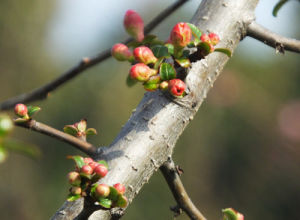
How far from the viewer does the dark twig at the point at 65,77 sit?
92 cm

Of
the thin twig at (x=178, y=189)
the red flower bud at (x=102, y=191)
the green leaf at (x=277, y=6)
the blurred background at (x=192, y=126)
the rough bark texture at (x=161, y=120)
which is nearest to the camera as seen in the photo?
the red flower bud at (x=102, y=191)

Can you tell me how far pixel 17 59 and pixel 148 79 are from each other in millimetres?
→ 8105

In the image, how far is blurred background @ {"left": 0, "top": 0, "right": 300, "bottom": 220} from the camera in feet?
17.3

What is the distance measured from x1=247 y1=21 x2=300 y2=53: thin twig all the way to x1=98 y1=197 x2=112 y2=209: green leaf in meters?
0.41

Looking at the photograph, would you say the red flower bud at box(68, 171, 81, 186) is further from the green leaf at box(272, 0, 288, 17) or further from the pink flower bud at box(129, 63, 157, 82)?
the green leaf at box(272, 0, 288, 17)

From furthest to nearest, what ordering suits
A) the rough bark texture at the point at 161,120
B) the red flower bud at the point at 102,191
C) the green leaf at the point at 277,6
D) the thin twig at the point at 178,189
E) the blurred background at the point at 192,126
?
the blurred background at the point at 192,126 < the green leaf at the point at 277,6 < the thin twig at the point at 178,189 < the rough bark texture at the point at 161,120 < the red flower bud at the point at 102,191

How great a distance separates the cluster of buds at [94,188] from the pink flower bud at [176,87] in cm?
16

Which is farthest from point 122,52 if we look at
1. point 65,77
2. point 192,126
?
point 192,126

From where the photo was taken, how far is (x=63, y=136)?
647mm

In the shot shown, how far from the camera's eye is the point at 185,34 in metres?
0.60

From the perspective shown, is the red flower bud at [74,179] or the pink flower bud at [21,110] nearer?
the red flower bud at [74,179]

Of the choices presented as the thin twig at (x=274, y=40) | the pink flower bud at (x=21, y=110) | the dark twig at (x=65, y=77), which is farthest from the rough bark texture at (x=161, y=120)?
the dark twig at (x=65, y=77)

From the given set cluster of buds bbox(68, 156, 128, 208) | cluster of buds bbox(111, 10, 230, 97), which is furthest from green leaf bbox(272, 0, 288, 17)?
cluster of buds bbox(68, 156, 128, 208)

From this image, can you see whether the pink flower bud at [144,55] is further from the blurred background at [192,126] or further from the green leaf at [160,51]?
the blurred background at [192,126]
